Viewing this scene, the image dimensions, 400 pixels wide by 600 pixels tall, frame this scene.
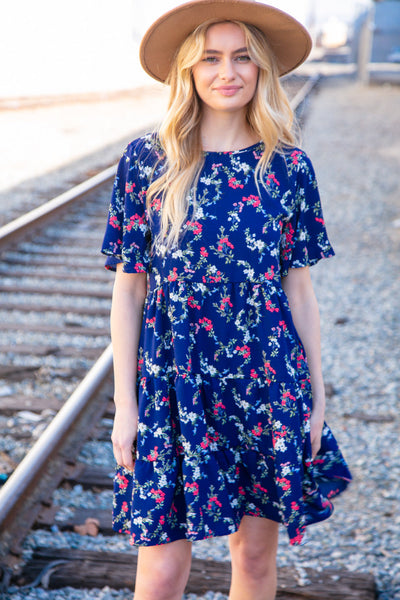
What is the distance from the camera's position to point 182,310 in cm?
185

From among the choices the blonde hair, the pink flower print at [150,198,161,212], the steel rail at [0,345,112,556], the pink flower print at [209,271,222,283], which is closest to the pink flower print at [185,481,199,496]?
the pink flower print at [209,271,222,283]

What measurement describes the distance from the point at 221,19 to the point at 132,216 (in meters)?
0.60

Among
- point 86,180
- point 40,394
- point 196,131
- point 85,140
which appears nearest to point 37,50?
point 85,140

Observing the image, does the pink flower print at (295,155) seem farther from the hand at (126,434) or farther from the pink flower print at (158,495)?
the pink flower print at (158,495)

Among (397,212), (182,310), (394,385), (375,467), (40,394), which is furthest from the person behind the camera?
(397,212)

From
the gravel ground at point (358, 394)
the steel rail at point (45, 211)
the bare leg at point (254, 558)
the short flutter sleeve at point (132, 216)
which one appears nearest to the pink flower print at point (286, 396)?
the bare leg at point (254, 558)

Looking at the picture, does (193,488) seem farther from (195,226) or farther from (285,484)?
(195,226)

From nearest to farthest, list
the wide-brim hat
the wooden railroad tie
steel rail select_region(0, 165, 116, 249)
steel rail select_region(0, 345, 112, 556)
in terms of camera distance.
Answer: the wide-brim hat < the wooden railroad tie < steel rail select_region(0, 345, 112, 556) < steel rail select_region(0, 165, 116, 249)

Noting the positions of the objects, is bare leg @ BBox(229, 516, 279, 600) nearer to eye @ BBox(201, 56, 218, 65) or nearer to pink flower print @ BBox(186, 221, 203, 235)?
pink flower print @ BBox(186, 221, 203, 235)

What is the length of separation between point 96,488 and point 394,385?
83.5 inches

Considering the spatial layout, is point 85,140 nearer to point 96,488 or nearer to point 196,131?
point 96,488

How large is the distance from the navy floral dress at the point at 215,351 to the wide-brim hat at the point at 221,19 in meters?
0.29

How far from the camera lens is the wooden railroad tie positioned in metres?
2.56

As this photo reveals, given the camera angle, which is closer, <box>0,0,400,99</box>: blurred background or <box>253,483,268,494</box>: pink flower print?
<box>253,483,268,494</box>: pink flower print
